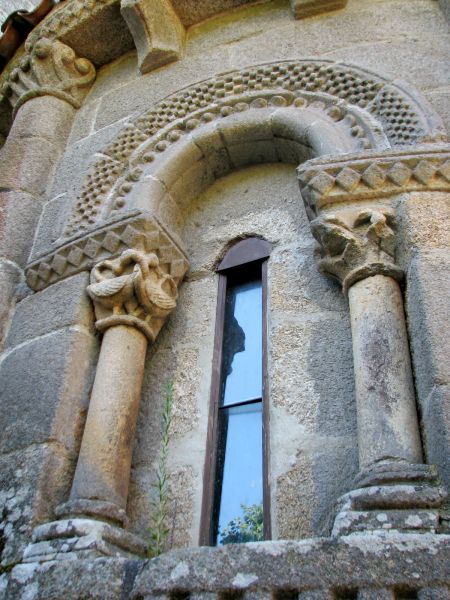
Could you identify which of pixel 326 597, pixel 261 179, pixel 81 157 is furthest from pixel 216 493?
pixel 81 157

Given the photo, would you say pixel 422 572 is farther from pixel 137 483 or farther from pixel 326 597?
pixel 137 483

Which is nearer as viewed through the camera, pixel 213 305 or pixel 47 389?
pixel 47 389

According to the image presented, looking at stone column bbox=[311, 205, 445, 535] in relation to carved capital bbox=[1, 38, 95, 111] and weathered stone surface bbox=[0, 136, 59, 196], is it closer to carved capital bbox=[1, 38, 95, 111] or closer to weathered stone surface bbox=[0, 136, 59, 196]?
weathered stone surface bbox=[0, 136, 59, 196]

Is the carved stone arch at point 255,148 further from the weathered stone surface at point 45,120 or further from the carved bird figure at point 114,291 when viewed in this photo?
A: the weathered stone surface at point 45,120

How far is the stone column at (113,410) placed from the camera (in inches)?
89.2

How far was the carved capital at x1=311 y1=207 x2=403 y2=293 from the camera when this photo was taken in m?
2.60

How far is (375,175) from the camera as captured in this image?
9.21ft

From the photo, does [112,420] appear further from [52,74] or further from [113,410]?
[52,74]

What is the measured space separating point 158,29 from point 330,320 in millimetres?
2607

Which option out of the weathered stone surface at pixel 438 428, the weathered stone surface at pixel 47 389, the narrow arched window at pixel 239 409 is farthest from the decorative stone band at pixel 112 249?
the weathered stone surface at pixel 438 428

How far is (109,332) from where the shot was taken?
293 centimetres

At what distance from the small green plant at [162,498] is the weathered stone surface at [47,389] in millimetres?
360

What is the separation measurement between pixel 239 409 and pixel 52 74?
3061 millimetres

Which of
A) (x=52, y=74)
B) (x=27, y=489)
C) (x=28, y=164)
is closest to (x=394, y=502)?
(x=27, y=489)
